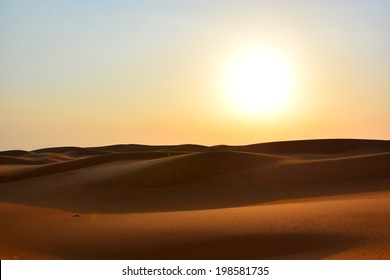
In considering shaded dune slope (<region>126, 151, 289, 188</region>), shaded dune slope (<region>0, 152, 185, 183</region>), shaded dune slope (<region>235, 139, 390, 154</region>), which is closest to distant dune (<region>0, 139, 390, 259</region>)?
shaded dune slope (<region>126, 151, 289, 188</region>)

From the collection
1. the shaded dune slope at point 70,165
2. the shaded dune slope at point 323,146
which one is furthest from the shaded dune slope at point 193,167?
the shaded dune slope at point 323,146

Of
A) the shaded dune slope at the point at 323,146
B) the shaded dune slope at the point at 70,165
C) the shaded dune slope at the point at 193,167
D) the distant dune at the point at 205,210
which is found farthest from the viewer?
the shaded dune slope at the point at 323,146

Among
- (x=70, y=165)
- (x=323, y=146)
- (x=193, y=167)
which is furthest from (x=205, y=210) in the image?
(x=323, y=146)

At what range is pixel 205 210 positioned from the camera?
1234 centimetres

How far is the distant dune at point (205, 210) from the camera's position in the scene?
802cm

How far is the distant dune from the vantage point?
8023 mm

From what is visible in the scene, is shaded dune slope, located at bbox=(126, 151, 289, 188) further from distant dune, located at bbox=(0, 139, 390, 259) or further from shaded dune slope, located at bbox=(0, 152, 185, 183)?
shaded dune slope, located at bbox=(0, 152, 185, 183)

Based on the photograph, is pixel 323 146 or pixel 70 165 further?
pixel 323 146

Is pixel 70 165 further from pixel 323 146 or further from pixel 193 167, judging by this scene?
pixel 323 146

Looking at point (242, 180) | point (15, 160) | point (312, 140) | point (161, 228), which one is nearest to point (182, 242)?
point (161, 228)

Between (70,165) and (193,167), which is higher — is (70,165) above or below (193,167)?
above

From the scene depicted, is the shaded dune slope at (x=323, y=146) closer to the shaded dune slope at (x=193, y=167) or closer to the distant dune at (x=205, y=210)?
the shaded dune slope at (x=193, y=167)

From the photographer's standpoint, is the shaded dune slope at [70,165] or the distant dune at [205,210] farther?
the shaded dune slope at [70,165]
